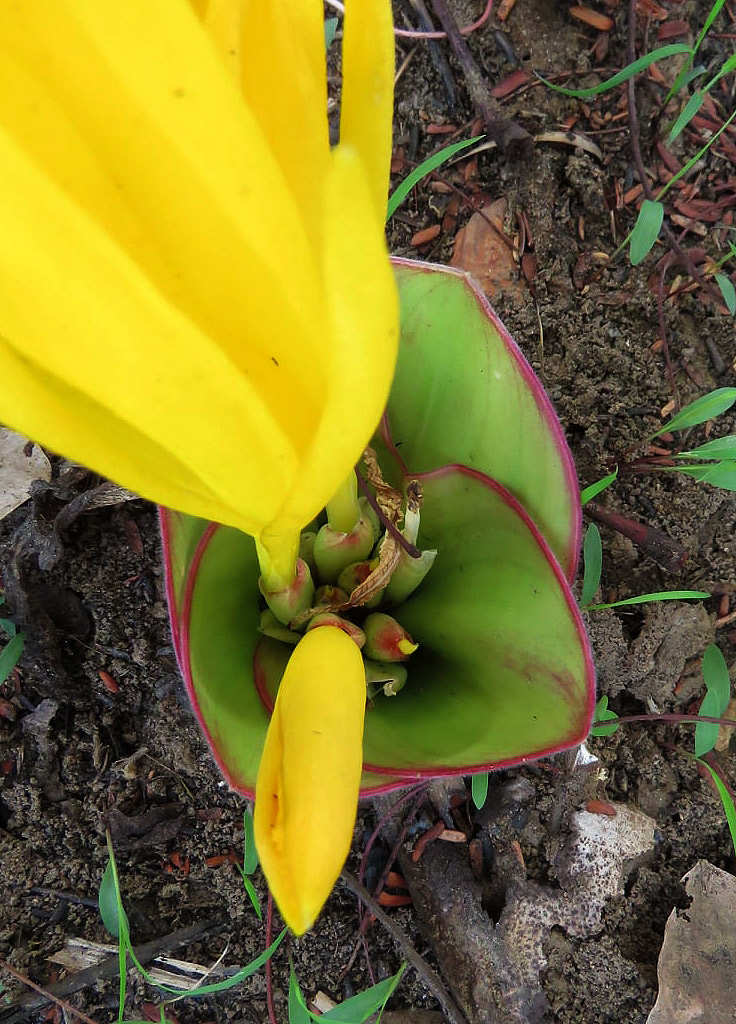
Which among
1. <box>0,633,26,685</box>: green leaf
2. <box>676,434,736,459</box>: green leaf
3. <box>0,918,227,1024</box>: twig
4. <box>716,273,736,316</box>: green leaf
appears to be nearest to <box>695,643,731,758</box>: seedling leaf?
<box>676,434,736,459</box>: green leaf

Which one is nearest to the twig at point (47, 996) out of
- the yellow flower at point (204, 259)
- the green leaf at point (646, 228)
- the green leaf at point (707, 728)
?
the yellow flower at point (204, 259)

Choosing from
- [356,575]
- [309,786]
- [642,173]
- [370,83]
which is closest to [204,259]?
[370,83]

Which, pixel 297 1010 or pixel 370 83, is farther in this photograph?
pixel 297 1010

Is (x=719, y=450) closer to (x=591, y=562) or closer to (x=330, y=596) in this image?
(x=591, y=562)

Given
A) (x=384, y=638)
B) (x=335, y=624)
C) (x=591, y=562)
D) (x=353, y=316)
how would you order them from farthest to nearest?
1. (x=591, y=562)
2. (x=384, y=638)
3. (x=335, y=624)
4. (x=353, y=316)

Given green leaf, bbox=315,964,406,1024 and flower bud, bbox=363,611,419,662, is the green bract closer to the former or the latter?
flower bud, bbox=363,611,419,662

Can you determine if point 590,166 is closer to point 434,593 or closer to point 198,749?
point 434,593
